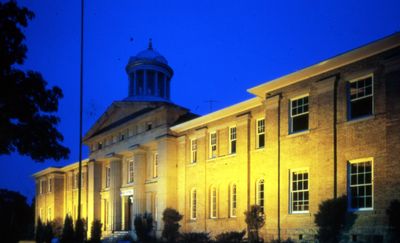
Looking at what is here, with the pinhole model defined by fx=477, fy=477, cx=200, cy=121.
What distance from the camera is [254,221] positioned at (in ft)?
84.8

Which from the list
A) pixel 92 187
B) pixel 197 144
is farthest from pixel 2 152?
pixel 92 187

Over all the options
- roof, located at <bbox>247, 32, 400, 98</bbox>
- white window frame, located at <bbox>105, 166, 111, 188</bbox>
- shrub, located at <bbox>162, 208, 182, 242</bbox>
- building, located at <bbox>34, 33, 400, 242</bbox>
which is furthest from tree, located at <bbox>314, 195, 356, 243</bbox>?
white window frame, located at <bbox>105, 166, 111, 188</bbox>

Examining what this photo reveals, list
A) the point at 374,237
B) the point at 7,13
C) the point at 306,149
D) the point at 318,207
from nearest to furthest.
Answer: the point at 7,13, the point at 374,237, the point at 318,207, the point at 306,149

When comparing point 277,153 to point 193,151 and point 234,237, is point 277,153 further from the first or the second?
point 193,151

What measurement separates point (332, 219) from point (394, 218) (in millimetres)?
3246

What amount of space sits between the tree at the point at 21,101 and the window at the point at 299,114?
13.2m

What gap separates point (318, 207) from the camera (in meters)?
22.2

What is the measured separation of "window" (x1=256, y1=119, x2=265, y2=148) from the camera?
2814 centimetres

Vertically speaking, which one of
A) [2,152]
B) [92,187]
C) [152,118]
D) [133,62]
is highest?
[133,62]

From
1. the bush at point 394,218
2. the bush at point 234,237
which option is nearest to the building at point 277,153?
the bush at point 394,218

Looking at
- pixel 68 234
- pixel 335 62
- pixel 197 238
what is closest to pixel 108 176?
pixel 68 234

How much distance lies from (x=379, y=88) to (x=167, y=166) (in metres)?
19.1

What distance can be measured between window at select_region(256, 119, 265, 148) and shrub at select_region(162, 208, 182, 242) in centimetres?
887

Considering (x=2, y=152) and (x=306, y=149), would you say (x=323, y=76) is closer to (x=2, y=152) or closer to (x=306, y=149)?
(x=306, y=149)
